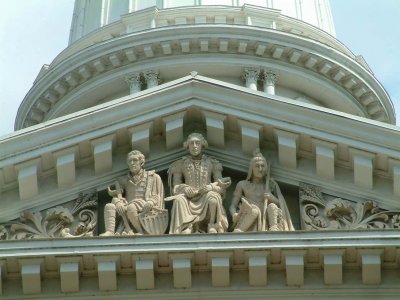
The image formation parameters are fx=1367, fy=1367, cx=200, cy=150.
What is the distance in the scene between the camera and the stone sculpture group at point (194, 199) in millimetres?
21312

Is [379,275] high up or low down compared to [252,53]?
down

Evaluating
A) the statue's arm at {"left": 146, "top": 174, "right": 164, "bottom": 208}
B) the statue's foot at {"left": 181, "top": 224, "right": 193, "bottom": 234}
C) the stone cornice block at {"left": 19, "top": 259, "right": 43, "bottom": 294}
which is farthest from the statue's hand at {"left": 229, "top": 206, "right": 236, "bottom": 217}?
the stone cornice block at {"left": 19, "top": 259, "right": 43, "bottom": 294}

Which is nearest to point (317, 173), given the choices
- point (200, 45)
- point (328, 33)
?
point (200, 45)

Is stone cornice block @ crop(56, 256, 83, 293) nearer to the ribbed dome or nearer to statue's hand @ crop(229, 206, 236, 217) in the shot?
statue's hand @ crop(229, 206, 236, 217)

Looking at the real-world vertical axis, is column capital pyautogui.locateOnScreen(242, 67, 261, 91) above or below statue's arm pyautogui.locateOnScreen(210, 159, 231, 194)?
above

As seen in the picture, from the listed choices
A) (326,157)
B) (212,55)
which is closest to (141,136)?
(326,157)

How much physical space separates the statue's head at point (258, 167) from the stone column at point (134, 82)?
17.1m

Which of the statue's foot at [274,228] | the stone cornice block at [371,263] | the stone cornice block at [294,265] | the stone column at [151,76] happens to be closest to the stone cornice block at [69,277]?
the statue's foot at [274,228]

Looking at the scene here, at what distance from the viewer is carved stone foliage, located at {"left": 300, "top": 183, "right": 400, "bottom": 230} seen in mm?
21484

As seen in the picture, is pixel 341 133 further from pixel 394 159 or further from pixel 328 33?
pixel 328 33

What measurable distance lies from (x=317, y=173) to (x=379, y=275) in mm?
2247

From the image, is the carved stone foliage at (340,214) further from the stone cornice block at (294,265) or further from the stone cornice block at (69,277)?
the stone cornice block at (69,277)

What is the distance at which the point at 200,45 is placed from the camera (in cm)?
3894

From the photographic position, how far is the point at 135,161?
22.1 metres
